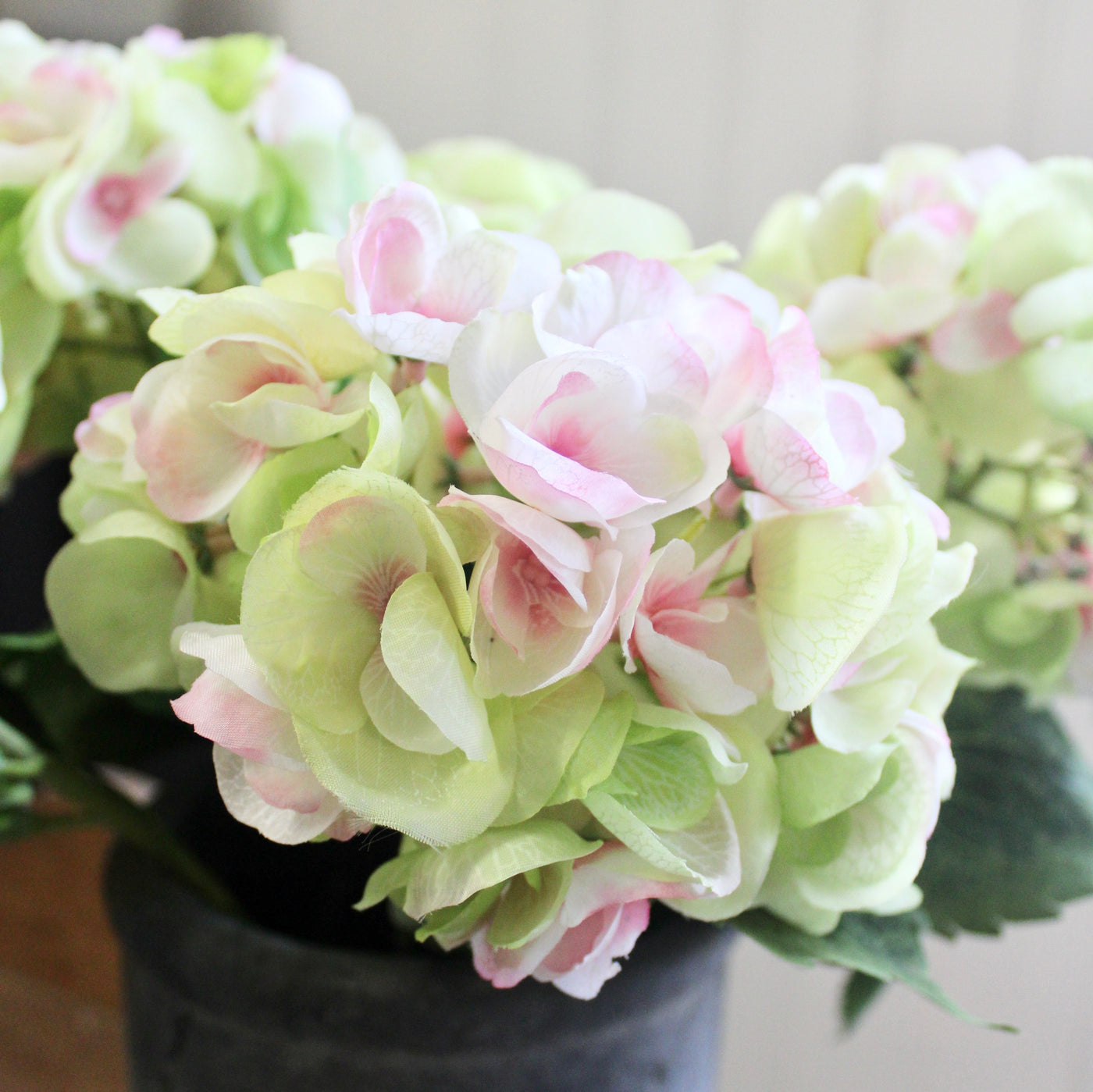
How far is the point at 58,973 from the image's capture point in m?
0.43

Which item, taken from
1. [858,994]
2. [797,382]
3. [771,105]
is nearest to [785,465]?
[797,382]

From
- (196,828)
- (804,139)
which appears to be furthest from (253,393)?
(804,139)

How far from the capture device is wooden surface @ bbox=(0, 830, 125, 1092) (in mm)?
394

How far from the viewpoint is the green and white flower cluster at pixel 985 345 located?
248 mm

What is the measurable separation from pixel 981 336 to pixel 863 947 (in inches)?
5.5

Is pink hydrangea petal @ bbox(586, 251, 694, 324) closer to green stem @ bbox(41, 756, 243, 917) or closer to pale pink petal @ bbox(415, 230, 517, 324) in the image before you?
pale pink petal @ bbox(415, 230, 517, 324)

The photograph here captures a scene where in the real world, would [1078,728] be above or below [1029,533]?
below

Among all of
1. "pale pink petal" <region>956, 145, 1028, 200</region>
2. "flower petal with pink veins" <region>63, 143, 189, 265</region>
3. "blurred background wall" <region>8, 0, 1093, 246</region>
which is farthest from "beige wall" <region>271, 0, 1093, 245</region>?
"flower petal with pink veins" <region>63, 143, 189, 265</region>

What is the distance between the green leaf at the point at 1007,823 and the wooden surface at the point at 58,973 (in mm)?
272

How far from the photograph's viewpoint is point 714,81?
488mm

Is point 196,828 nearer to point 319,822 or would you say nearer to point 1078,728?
point 319,822

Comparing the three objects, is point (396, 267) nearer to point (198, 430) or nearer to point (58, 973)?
point (198, 430)

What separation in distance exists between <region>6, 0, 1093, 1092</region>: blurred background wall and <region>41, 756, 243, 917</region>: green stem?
350 mm

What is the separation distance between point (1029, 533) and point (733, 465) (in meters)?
0.15
